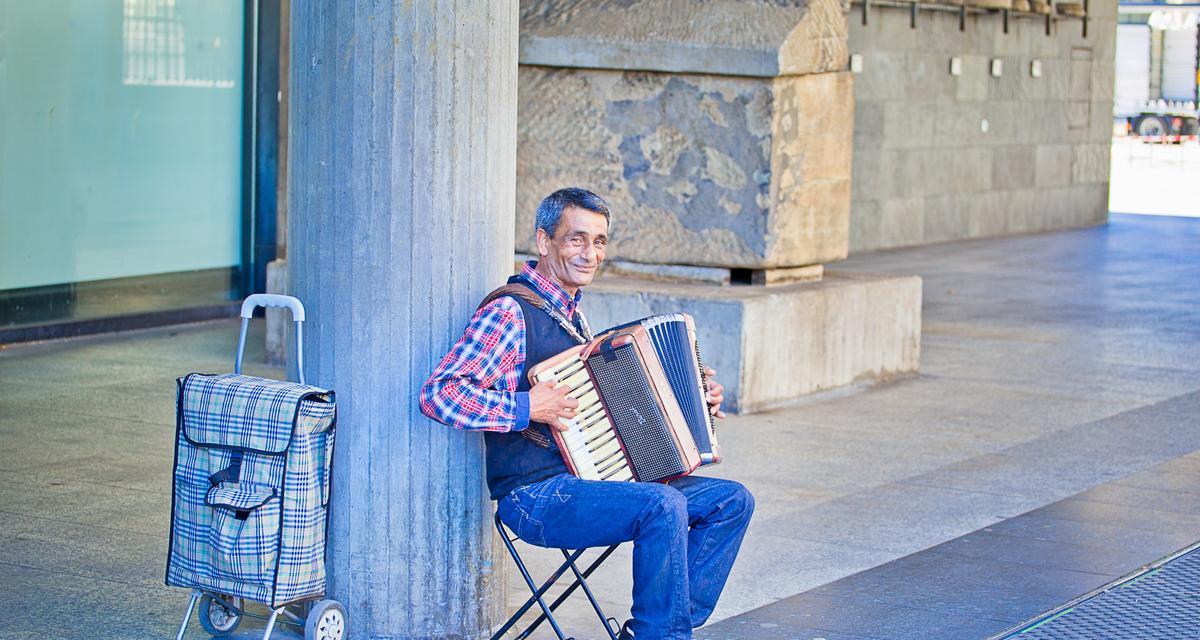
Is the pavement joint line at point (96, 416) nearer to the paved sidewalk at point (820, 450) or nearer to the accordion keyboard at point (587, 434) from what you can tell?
the paved sidewalk at point (820, 450)

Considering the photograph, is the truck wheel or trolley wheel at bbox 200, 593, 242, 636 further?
the truck wheel

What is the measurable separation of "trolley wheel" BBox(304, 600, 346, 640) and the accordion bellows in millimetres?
162

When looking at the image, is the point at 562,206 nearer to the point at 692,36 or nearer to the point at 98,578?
the point at 98,578

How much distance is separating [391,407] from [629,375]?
0.73m

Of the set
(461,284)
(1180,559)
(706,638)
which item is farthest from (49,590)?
(1180,559)

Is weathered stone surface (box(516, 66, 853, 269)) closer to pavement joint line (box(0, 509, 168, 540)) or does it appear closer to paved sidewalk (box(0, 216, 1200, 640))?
paved sidewalk (box(0, 216, 1200, 640))

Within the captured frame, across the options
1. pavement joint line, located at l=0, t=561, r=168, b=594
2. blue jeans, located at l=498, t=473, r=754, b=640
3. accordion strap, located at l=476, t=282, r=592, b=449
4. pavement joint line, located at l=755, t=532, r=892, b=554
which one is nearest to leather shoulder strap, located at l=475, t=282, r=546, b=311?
accordion strap, located at l=476, t=282, r=592, b=449

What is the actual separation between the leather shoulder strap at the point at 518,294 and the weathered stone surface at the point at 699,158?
181 inches

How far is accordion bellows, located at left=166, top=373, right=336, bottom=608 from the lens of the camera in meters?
4.38

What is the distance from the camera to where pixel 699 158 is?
9.24 metres

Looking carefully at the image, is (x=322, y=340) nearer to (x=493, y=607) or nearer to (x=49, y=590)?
(x=493, y=607)

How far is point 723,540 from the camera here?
469 centimetres

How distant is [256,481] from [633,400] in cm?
99

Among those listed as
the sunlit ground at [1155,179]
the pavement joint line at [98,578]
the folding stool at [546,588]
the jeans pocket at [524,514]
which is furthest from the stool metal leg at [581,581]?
the sunlit ground at [1155,179]
